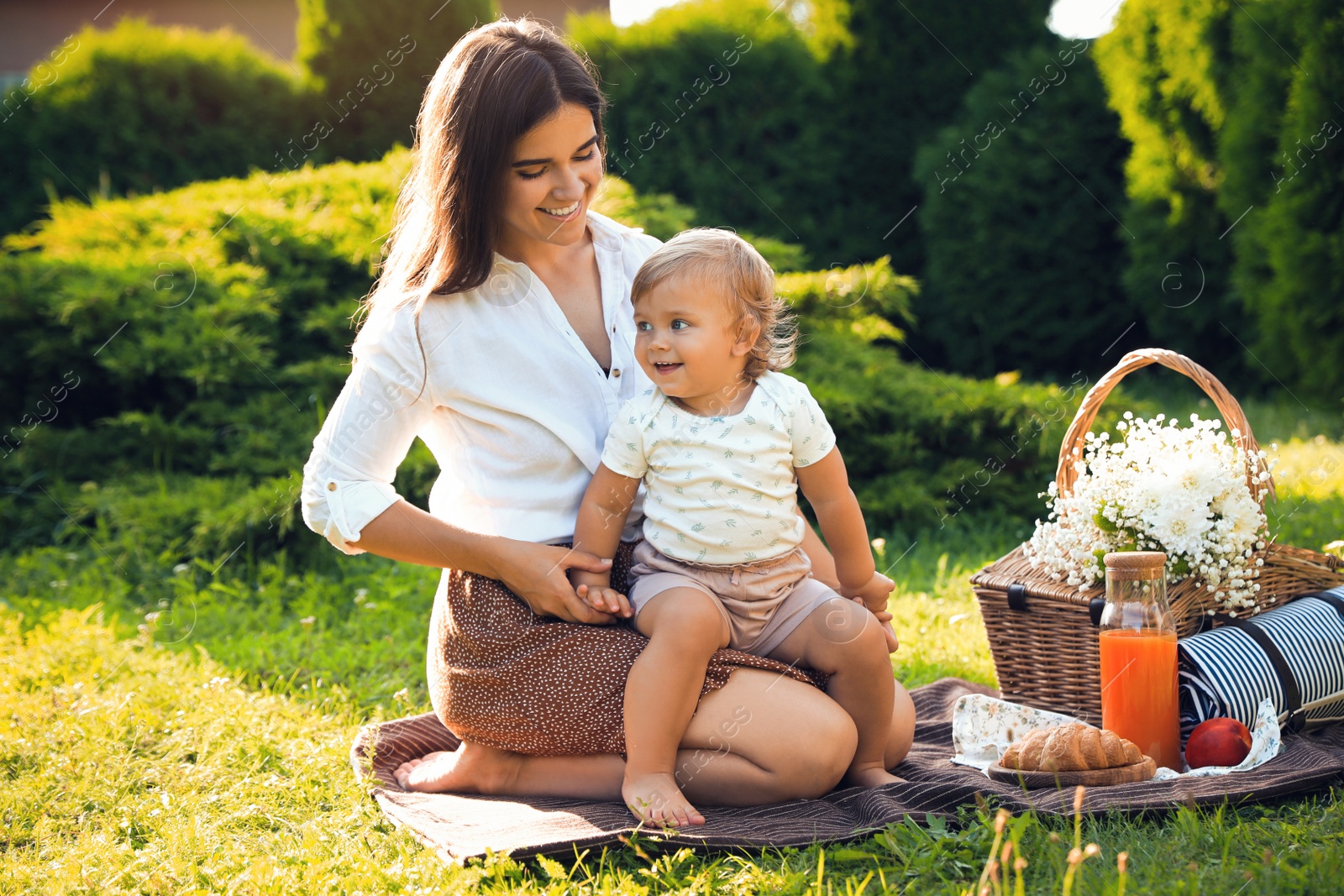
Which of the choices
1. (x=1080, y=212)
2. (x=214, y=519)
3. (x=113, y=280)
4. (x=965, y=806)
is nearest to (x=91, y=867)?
(x=965, y=806)

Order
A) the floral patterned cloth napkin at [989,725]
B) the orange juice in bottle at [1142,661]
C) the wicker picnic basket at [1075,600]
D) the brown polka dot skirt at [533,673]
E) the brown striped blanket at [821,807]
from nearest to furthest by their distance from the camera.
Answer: the brown striped blanket at [821,807]
the brown polka dot skirt at [533,673]
the orange juice in bottle at [1142,661]
the floral patterned cloth napkin at [989,725]
the wicker picnic basket at [1075,600]

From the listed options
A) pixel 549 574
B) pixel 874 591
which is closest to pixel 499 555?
pixel 549 574

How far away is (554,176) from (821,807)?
1470 mm

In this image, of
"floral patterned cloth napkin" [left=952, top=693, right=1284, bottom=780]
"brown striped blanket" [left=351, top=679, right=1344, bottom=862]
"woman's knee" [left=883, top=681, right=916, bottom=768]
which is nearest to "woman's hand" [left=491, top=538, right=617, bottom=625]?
"brown striped blanket" [left=351, top=679, right=1344, bottom=862]

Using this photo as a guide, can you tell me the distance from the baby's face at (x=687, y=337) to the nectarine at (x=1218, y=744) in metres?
1.33

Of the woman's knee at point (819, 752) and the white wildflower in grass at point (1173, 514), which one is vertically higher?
the white wildflower in grass at point (1173, 514)

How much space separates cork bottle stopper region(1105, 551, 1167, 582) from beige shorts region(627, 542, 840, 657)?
65cm

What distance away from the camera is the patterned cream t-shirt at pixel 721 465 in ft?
7.93

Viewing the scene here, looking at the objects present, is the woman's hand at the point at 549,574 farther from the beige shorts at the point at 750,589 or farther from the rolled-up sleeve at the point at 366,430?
the rolled-up sleeve at the point at 366,430

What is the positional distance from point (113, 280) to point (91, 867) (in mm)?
3965

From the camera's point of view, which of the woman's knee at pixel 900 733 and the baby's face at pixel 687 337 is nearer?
the baby's face at pixel 687 337

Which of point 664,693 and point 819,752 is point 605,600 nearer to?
point 664,693

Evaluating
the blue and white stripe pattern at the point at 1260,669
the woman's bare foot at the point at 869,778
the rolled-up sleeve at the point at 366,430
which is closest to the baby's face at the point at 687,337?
the rolled-up sleeve at the point at 366,430

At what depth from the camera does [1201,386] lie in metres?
2.82
